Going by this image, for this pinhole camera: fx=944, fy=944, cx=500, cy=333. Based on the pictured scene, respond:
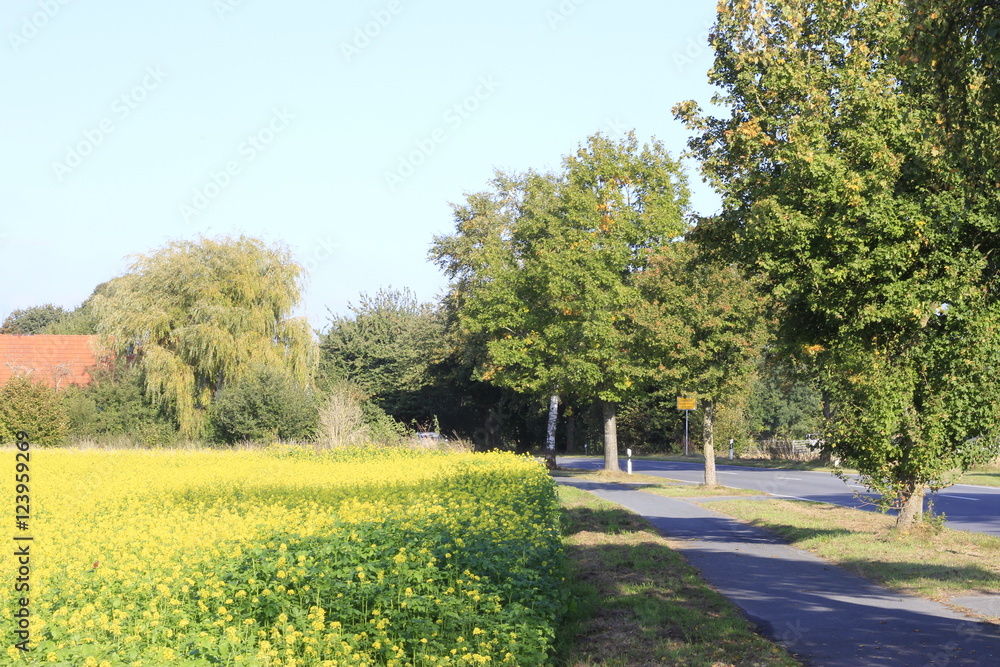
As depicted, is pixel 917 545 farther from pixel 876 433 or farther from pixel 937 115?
pixel 937 115

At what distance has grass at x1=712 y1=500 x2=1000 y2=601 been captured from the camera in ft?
37.6

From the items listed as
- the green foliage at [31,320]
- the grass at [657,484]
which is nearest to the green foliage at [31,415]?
→ the grass at [657,484]

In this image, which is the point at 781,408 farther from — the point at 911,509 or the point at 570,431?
the point at 911,509

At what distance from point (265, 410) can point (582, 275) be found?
1325cm

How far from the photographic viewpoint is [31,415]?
3728cm

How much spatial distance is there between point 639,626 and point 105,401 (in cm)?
3598

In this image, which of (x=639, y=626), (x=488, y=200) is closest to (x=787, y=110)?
(x=639, y=626)

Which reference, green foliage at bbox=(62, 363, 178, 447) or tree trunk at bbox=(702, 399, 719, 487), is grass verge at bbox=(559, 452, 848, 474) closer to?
tree trunk at bbox=(702, 399, 719, 487)

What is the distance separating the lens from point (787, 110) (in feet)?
49.3

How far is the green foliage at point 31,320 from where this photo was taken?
102000 millimetres

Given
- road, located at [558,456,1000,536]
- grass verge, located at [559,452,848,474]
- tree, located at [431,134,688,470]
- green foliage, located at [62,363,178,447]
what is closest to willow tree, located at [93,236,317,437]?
green foliage, located at [62,363,178,447]

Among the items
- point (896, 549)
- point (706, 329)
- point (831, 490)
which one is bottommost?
point (896, 549)

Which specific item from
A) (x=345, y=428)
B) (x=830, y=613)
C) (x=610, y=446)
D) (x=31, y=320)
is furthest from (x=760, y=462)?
(x=31, y=320)

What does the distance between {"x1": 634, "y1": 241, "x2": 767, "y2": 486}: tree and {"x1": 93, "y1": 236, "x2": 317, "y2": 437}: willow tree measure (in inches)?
667
